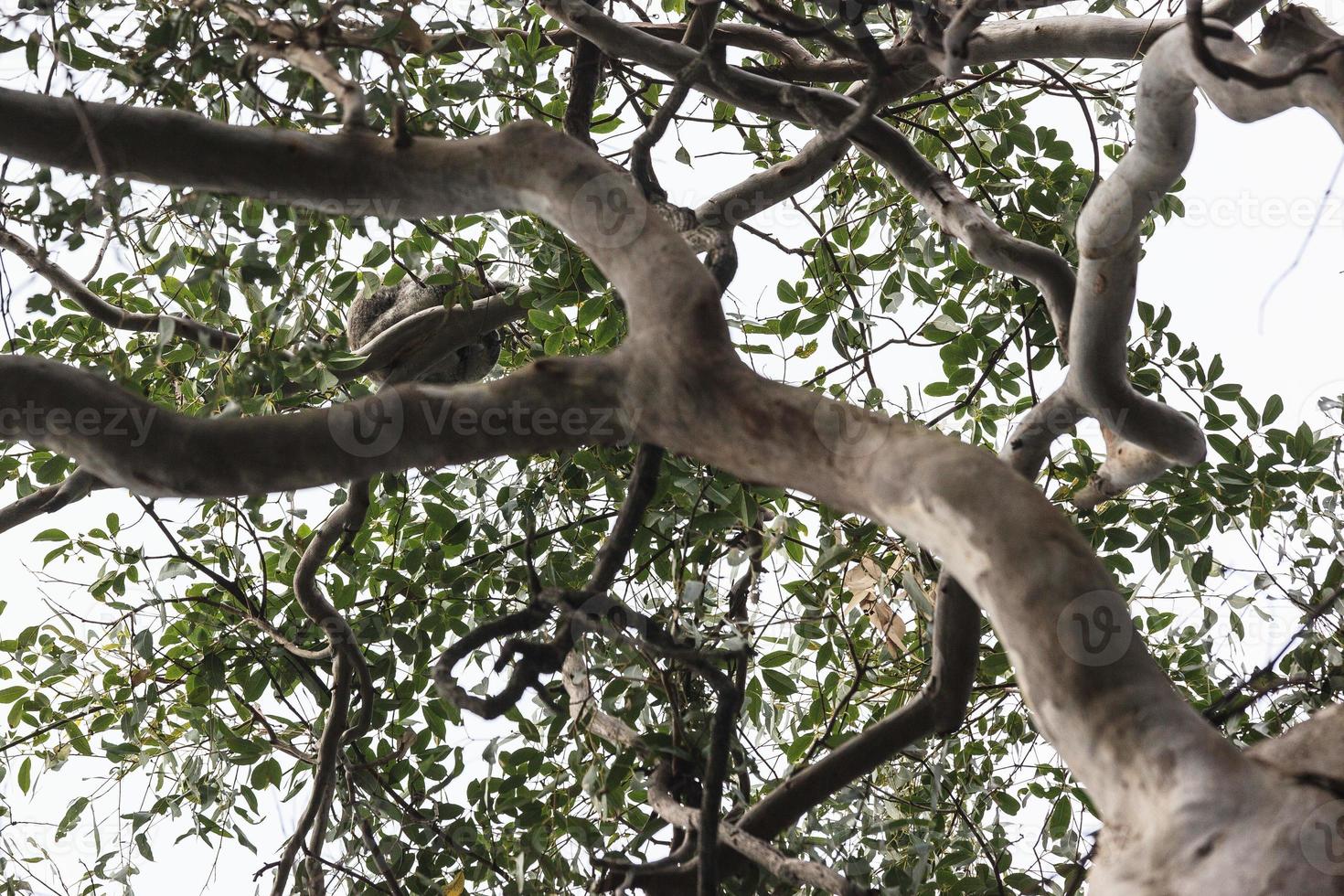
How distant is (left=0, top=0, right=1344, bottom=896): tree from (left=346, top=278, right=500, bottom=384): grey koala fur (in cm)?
8

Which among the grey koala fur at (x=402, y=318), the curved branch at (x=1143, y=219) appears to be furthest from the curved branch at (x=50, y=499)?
the curved branch at (x=1143, y=219)

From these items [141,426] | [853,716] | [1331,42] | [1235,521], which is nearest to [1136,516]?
[1235,521]

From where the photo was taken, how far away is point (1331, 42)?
1.09m

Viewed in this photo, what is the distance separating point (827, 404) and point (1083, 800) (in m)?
1.80

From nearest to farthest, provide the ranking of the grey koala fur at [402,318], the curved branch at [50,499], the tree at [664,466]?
the tree at [664,466]
the curved branch at [50,499]
the grey koala fur at [402,318]

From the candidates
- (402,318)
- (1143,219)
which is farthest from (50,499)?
(1143,219)

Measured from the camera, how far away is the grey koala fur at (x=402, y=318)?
2.67m

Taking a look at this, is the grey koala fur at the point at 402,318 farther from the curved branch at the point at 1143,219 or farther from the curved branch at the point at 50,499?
the curved branch at the point at 1143,219

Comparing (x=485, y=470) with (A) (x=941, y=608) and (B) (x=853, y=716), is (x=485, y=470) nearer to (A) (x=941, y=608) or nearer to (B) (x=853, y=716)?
(B) (x=853, y=716)

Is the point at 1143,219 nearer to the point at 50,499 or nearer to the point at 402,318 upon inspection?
the point at 402,318

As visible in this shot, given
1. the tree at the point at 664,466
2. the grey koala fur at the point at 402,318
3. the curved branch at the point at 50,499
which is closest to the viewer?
the tree at the point at 664,466

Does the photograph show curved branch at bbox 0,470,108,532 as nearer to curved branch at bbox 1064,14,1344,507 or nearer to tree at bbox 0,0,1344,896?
tree at bbox 0,0,1344,896

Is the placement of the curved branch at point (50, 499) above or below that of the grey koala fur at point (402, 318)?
below

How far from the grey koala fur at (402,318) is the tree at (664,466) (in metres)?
0.08
